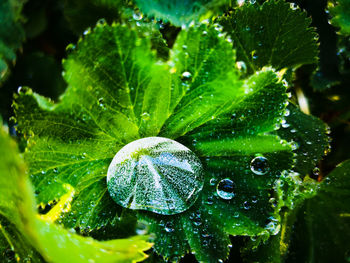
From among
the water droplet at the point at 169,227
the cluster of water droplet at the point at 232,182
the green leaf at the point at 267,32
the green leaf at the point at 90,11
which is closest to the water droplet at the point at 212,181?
the cluster of water droplet at the point at 232,182

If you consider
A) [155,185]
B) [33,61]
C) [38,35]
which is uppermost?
[38,35]

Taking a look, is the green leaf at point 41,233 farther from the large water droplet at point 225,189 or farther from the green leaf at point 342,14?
the green leaf at point 342,14

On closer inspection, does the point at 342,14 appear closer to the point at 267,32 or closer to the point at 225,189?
the point at 267,32

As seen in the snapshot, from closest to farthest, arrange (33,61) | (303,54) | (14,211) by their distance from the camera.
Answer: (14,211)
(303,54)
(33,61)

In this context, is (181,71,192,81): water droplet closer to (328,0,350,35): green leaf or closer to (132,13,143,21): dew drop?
(132,13,143,21): dew drop

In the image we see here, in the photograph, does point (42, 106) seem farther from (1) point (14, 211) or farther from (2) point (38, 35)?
(2) point (38, 35)


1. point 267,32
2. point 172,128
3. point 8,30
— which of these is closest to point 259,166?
point 172,128

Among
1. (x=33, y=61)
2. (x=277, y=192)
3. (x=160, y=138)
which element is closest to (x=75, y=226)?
(x=160, y=138)
